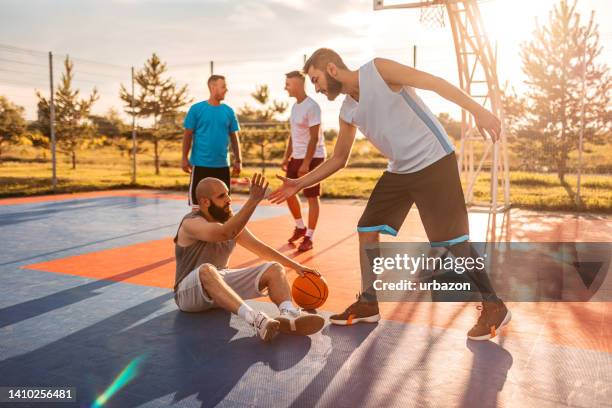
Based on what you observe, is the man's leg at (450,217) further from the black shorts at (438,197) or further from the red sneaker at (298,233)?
the red sneaker at (298,233)

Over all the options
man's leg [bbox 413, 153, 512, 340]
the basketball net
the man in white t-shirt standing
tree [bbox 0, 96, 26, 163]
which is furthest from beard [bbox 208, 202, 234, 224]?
tree [bbox 0, 96, 26, 163]

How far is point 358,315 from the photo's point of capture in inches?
137

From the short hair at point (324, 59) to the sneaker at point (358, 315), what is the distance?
1476 millimetres

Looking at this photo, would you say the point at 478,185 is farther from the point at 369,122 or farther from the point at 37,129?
the point at 37,129

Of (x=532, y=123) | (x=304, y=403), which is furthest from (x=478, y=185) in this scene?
(x=304, y=403)

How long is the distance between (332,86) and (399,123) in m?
0.44

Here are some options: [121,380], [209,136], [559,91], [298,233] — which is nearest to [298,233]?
A: [298,233]

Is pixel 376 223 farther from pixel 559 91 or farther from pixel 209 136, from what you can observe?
pixel 559 91

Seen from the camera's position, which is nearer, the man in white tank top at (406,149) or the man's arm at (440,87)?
the man's arm at (440,87)

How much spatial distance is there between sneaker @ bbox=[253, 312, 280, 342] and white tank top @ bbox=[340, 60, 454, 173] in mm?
1181

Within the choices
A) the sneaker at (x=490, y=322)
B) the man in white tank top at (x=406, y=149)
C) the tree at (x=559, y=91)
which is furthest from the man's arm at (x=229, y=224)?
the tree at (x=559, y=91)

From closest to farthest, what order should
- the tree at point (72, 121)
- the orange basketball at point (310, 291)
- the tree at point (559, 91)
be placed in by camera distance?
the orange basketball at point (310, 291), the tree at point (559, 91), the tree at point (72, 121)

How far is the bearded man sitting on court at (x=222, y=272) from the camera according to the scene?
3193mm

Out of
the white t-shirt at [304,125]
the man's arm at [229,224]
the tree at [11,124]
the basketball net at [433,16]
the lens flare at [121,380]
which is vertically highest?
the basketball net at [433,16]
